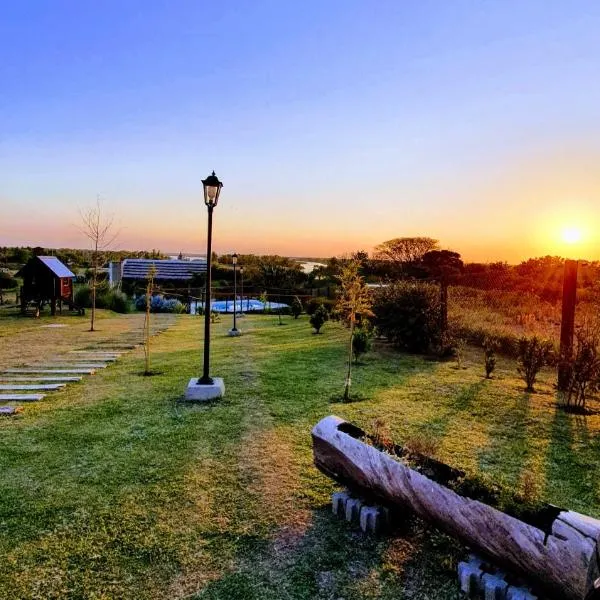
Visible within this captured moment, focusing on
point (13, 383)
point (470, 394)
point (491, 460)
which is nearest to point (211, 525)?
point (491, 460)

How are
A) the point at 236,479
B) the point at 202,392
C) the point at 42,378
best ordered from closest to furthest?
1. the point at 236,479
2. the point at 202,392
3. the point at 42,378

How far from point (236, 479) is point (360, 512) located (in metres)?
1.21

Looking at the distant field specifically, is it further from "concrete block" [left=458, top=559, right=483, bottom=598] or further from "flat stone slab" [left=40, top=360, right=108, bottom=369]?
"concrete block" [left=458, top=559, right=483, bottom=598]

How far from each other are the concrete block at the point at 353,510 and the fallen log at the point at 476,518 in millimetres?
88

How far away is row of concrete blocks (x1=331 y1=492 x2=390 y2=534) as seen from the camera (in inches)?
117

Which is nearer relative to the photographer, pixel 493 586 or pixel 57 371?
pixel 493 586

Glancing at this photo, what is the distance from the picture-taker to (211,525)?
10.2 feet

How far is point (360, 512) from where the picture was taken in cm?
305

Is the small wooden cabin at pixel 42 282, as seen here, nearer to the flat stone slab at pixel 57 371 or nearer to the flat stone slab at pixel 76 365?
the flat stone slab at pixel 76 365

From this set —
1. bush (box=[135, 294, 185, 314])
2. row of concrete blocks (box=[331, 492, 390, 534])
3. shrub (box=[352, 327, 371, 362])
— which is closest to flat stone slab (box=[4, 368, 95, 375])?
shrub (box=[352, 327, 371, 362])

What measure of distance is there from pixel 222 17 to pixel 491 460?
820 cm

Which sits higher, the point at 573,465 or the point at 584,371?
the point at 584,371

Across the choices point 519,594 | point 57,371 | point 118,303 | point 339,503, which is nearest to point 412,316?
point 57,371

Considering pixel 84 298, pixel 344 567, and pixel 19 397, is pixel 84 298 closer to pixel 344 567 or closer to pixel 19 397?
pixel 19 397
